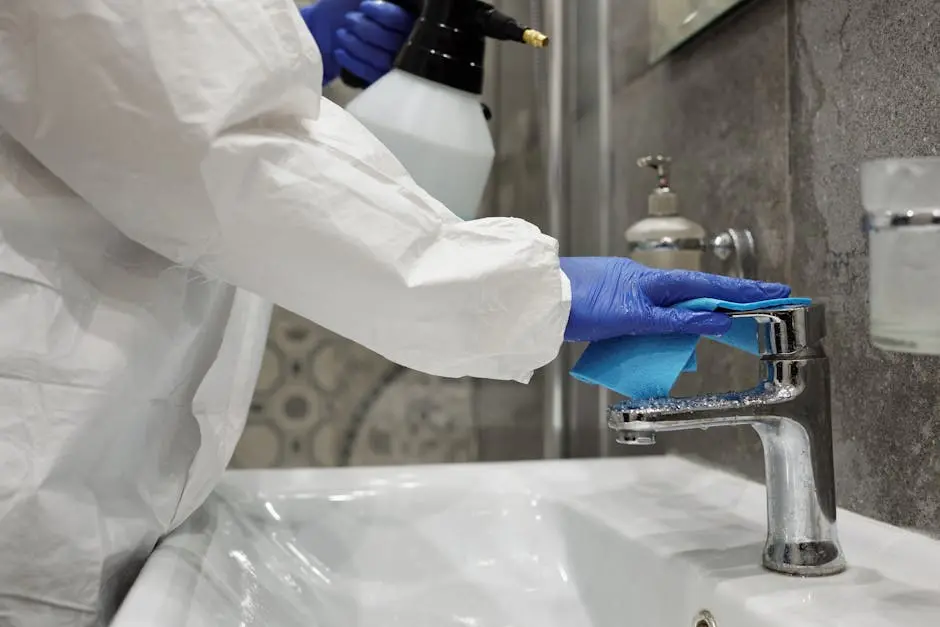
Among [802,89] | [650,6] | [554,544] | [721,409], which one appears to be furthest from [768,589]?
[650,6]

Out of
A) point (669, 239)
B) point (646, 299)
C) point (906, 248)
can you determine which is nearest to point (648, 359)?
point (646, 299)

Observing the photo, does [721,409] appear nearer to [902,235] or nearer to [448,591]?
[902,235]

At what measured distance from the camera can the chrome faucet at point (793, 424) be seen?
45 cm

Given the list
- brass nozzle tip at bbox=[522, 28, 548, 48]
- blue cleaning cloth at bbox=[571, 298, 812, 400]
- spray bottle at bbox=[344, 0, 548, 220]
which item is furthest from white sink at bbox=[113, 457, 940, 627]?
brass nozzle tip at bbox=[522, 28, 548, 48]

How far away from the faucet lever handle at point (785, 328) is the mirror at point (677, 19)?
337mm

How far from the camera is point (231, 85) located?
37cm

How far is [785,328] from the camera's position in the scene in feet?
1.47

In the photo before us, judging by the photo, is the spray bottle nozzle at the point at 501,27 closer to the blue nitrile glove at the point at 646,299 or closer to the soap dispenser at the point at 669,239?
the soap dispenser at the point at 669,239

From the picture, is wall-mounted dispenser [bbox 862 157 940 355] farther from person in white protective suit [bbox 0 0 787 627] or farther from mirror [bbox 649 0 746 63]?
mirror [bbox 649 0 746 63]

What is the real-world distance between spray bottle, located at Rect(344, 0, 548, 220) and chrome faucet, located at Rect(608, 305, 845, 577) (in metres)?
0.28

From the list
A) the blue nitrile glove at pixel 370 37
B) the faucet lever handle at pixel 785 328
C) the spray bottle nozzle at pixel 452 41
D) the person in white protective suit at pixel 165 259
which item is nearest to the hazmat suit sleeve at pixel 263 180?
the person in white protective suit at pixel 165 259

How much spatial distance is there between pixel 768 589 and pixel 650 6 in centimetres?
62

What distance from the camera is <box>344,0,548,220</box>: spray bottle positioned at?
2.10 feet

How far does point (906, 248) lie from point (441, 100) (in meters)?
0.38
